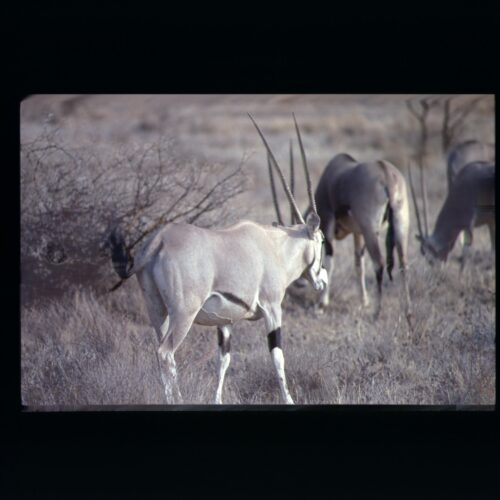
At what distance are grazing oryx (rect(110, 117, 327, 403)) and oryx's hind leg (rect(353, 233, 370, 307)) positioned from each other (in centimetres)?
226

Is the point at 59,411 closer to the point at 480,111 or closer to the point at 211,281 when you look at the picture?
the point at 211,281

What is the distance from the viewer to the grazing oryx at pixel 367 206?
11.0m

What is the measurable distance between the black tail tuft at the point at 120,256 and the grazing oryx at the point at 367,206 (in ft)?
6.25

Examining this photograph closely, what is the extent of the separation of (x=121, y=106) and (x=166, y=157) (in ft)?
2.90

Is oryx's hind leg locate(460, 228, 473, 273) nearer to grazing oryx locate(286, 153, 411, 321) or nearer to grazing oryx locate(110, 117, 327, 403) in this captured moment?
grazing oryx locate(286, 153, 411, 321)

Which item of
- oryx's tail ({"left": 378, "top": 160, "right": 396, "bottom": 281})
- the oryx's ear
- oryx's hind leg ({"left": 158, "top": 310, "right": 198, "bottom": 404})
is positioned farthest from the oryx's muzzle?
oryx's tail ({"left": 378, "top": 160, "right": 396, "bottom": 281})

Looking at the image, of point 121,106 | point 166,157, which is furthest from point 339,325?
point 121,106

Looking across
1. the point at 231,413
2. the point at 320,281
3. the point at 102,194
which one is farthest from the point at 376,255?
the point at 231,413

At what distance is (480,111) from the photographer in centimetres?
970

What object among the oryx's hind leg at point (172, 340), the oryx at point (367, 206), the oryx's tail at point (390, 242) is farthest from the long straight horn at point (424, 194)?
the oryx's hind leg at point (172, 340)

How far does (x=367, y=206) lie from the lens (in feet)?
37.1

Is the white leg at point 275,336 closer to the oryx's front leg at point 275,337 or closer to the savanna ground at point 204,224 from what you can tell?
the oryx's front leg at point 275,337

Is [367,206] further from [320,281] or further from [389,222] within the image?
[320,281]

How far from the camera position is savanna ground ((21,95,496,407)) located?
9672mm
